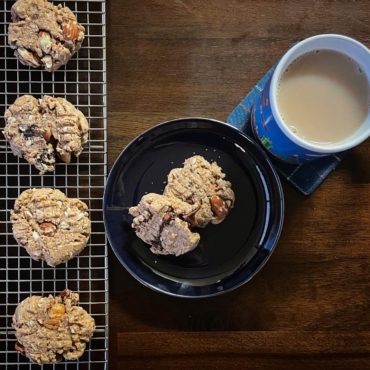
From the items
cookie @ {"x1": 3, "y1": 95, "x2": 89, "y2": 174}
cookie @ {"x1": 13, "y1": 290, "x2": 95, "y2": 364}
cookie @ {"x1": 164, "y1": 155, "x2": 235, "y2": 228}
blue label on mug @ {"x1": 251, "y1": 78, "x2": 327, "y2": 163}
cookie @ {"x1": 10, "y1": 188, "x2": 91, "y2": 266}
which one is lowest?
cookie @ {"x1": 13, "y1": 290, "x2": 95, "y2": 364}

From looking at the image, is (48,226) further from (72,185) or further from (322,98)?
(322,98)

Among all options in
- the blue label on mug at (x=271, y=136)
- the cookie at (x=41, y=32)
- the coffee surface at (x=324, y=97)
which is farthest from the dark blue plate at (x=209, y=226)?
the cookie at (x=41, y=32)

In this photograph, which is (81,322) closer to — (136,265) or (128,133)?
(136,265)

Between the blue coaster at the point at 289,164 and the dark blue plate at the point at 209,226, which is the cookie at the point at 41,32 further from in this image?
the blue coaster at the point at 289,164

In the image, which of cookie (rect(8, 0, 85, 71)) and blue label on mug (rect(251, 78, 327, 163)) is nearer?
blue label on mug (rect(251, 78, 327, 163))

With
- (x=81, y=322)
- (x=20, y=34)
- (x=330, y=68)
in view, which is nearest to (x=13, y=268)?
(x=81, y=322)

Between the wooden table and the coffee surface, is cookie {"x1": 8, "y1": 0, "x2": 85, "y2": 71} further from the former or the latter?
the coffee surface

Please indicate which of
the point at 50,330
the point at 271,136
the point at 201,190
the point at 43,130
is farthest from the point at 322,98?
the point at 50,330

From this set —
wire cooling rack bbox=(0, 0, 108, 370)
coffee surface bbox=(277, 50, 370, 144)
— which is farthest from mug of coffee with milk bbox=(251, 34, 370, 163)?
wire cooling rack bbox=(0, 0, 108, 370)
